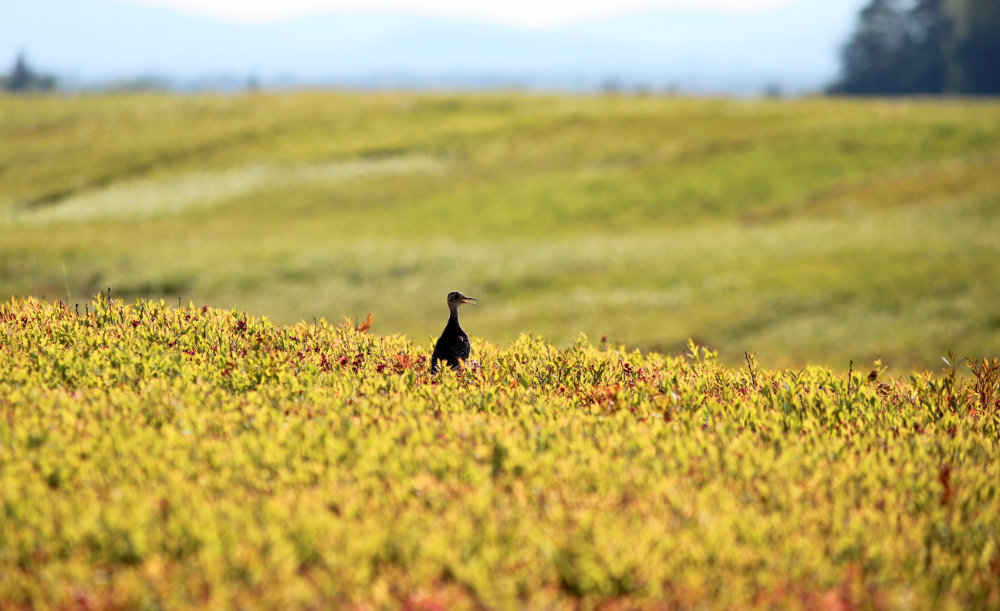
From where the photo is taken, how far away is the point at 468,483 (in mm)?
6160

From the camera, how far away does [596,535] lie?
5258mm

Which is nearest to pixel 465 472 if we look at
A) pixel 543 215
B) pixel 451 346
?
pixel 451 346

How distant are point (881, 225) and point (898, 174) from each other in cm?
1130

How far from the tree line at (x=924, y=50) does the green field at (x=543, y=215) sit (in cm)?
4676

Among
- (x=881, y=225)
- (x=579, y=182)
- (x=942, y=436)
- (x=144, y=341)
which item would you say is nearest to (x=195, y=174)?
(x=579, y=182)

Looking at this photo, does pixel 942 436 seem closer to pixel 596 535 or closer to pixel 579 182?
pixel 596 535

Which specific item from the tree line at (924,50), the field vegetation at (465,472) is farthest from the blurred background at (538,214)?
the tree line at (924,50)

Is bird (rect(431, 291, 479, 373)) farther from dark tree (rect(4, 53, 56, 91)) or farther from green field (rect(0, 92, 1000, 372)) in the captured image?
dark tree (rect(4, 53, 56, 91))

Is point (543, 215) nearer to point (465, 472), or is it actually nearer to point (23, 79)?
point (465, 472)

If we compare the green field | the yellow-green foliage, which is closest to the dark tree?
the green field

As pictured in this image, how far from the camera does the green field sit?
89.5ft

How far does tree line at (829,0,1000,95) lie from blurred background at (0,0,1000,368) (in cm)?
4207

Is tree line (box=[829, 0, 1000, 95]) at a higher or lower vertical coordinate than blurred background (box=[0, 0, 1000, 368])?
higher

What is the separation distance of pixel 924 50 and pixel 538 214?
292 ft
